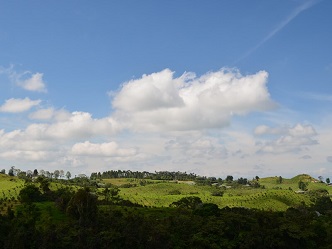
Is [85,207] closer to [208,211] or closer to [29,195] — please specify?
[208,211]

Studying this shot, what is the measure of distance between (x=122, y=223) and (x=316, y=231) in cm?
4694

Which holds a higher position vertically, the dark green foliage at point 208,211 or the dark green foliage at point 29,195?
the dark green foliage at point 29,195

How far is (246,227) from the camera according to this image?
91.2 m

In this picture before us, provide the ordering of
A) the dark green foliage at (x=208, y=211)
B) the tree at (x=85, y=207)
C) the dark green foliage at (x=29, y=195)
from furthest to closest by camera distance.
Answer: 1. the dark green foliage at (x=29, y=195)
2. the dark green foliage at (x=208, y=211)
3. the tree at (x=85, y=207)

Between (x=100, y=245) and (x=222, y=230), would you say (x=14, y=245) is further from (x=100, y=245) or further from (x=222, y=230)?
(x=222, y=230)

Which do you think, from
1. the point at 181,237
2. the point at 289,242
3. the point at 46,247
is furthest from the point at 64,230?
the point at 289,242

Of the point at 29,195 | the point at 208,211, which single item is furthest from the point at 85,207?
the point at 29,195

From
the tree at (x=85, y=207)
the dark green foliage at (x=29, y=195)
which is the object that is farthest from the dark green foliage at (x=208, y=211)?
the dark green foliage at (x=29, y=195)

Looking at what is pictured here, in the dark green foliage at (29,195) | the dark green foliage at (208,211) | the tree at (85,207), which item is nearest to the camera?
the tree at (85,207)

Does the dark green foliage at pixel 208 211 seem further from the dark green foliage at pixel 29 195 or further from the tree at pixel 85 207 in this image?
the dark green foliage at pixel 29 195

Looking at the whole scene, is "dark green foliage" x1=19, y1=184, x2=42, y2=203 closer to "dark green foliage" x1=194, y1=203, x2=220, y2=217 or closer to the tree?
the tree

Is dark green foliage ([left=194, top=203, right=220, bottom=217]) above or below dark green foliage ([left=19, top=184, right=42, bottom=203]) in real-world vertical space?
below

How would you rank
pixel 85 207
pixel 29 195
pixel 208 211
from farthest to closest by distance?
pixel 29 195 < pixel 208 211 < pixel 85 207

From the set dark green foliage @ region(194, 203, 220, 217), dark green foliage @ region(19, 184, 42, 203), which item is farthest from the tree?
dark green foliage @ region(19, 184, 42, 203)
